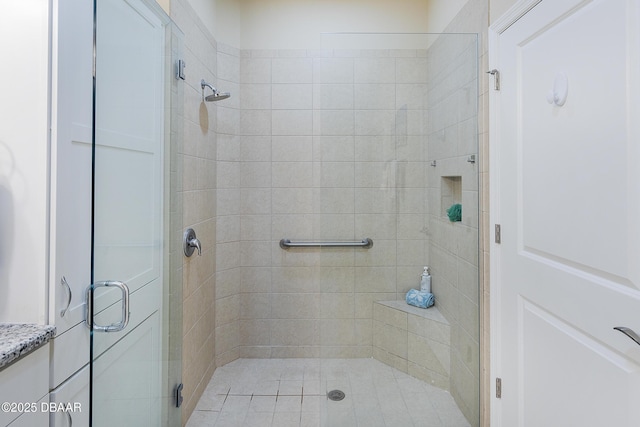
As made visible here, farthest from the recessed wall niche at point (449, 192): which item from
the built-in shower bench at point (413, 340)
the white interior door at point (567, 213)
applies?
the built-in shower bench at point (413, 340)

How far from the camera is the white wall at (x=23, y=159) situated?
0.91 meters

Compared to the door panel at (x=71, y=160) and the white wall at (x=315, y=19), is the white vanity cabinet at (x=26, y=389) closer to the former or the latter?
the door panel at (x=71, y=160)

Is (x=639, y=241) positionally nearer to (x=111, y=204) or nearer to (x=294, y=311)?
(x=111, y=204)

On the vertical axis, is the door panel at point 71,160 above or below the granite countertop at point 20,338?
above

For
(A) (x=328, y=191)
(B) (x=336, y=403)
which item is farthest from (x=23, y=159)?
(B) (x=336, y=403)

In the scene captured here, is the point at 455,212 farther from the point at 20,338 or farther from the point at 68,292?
the point at 20,338

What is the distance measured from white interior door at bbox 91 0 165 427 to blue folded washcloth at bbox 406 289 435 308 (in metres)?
1.41

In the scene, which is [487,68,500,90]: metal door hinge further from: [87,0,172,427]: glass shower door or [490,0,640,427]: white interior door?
[87,0,172,427]: glass shower door

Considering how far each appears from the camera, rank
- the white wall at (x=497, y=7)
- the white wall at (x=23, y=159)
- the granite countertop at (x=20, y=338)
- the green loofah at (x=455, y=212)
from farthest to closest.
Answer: the green loofah at (x=455, y=212)
the white wall at (x=497, y=7)
the white wall at (x=23, y=159)
the granite countertop at (x=20, y=338)

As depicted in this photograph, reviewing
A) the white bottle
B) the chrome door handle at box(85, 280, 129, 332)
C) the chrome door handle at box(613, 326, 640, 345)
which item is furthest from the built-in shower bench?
the chrome door handle at box(85, 280, 129, 332)

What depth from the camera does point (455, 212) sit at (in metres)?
1.98

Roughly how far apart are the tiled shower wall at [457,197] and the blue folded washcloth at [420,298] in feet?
0.16

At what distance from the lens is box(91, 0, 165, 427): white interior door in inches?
42.5

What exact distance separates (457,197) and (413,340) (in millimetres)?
896
